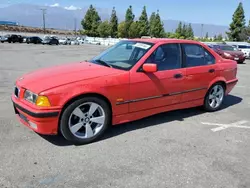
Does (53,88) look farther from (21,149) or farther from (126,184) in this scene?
(126,184)

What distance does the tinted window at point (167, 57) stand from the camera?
15.2 ft

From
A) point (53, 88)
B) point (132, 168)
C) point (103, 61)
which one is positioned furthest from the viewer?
point (103, 61)

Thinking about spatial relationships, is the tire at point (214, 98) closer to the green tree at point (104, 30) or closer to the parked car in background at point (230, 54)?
the parked car in background at point (230, 54)

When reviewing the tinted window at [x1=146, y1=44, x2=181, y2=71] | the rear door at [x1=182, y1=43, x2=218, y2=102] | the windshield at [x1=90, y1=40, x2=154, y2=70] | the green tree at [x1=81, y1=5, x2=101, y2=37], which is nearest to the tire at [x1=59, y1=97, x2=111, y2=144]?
the windshield at [x1=90, y1=40, x2=154, y2=70]

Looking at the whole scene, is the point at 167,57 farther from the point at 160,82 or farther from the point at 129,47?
the point at 129,47

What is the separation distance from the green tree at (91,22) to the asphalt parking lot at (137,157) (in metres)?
77.3

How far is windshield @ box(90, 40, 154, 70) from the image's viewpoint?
4.50 m

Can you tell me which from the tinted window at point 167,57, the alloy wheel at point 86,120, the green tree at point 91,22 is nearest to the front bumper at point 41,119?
the alloy wheel at point 86,120

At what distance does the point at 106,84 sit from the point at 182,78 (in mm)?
1632

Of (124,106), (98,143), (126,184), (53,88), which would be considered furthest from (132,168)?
(53,88)

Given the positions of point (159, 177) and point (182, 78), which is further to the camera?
point (182, 78)

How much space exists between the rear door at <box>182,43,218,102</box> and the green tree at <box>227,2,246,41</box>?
5281 cm

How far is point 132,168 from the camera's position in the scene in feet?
11.1

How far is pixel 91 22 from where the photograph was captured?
80.2 m
